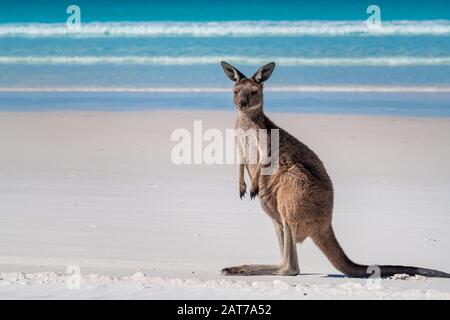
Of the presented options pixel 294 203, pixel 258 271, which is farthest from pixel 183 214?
pixel 294 203

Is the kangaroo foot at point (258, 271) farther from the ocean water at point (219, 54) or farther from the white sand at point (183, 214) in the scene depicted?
the ocean water at point (219, 54)

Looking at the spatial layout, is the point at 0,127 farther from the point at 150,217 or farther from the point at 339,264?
the point at 339,264

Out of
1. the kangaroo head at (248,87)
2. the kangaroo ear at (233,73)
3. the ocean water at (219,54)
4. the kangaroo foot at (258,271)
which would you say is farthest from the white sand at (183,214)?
the ocean water at (219,54)

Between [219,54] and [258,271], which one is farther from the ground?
[219,54]

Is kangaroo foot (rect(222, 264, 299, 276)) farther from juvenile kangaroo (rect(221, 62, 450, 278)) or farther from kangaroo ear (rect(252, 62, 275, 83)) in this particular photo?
→ kangaroo ear (rect(252, 62, 275, 83))

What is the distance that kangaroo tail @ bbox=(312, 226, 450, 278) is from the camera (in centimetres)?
423

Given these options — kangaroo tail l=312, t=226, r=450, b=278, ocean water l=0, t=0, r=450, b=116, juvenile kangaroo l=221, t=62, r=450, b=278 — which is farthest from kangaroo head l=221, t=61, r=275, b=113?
ocean water l=0, t=0, r=450, b=116

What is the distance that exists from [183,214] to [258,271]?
141 cm

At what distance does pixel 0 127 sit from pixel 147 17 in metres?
10.6

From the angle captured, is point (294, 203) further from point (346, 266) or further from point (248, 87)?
point (248, 87)

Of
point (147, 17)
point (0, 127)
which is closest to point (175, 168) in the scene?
point (0, 127)

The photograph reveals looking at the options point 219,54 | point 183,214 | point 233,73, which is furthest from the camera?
point 219,54

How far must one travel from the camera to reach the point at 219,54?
610 inches

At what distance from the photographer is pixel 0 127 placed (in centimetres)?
948
